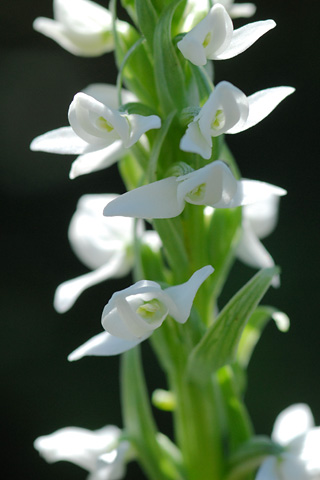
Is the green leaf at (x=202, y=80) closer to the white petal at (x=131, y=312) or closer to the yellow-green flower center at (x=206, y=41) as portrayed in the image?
the yellow-green flower center at (x=206, y=41)

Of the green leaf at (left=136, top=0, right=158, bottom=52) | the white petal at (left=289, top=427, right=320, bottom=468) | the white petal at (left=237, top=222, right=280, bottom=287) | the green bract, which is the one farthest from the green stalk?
the green leaf at (left=136, top=0, right=158, bottom=52)

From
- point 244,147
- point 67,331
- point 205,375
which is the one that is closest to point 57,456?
point 205,375

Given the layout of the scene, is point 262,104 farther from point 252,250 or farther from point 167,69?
point 252,250

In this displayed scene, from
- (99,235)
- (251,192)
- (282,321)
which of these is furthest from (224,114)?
(99,235)

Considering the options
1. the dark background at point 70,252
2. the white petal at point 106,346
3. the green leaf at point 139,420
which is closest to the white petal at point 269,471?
the green leaf at point 139,420

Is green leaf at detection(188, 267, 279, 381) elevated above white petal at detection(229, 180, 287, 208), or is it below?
below

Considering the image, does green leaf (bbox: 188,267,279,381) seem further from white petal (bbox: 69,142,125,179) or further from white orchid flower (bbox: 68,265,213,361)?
white petal (bbox: 69,142,125,179)
